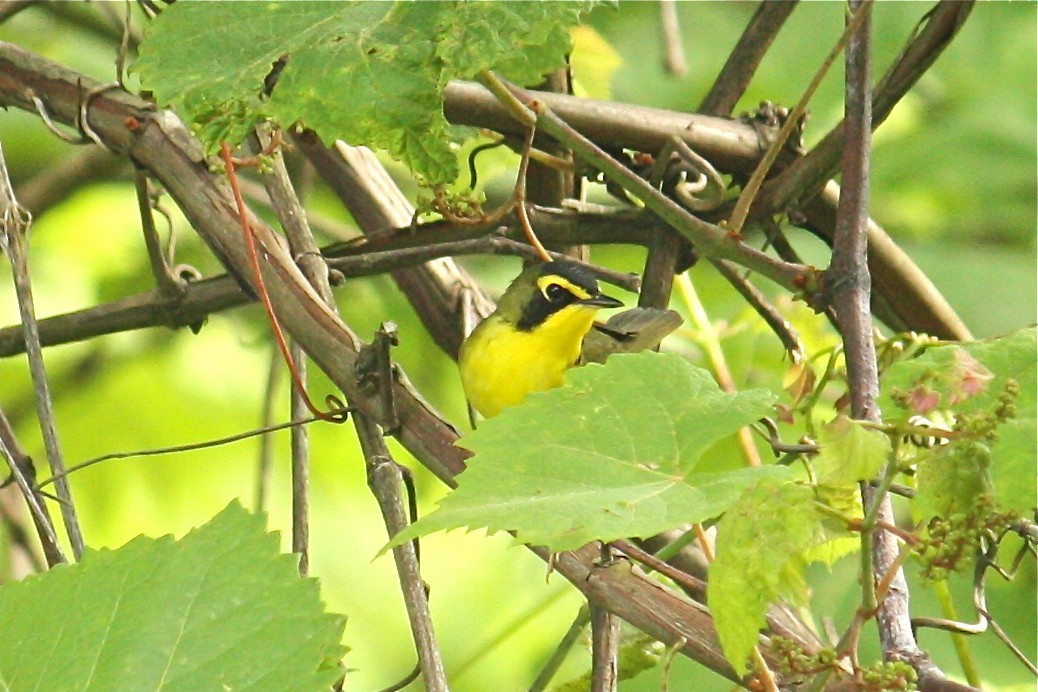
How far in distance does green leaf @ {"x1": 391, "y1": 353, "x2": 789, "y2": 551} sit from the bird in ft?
A: 3.28

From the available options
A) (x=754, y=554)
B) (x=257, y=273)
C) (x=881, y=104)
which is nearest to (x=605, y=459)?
(x=754, y=554)

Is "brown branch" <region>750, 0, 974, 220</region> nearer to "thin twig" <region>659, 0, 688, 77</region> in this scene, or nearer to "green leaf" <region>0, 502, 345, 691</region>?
"thin twig" <region>659, 0, 688, 77</region>

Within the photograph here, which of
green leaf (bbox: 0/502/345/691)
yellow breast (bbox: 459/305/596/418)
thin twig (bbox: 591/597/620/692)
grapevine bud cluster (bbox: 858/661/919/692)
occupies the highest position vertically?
yellow breast (bbox: 459/305/596/418)

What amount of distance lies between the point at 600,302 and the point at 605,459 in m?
1.37

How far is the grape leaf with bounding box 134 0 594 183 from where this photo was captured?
1.55m

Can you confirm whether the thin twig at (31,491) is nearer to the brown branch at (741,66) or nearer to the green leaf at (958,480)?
the green leaf at (958,480)

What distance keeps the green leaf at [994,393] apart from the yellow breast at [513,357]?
1417 mm

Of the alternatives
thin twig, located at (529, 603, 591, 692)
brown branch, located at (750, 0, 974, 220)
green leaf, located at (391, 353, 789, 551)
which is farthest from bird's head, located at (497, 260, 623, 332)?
green leaf, located at (391, 353, 789, 551)

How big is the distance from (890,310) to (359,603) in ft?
5.38

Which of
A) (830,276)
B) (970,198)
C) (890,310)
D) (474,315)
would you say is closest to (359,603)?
(474,315)

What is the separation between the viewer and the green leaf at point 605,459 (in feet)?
3.95

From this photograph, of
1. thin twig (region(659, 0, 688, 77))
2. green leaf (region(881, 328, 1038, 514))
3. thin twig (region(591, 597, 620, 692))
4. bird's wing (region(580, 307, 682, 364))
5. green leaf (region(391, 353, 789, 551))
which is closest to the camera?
green leaf (region(881, 328, 1038, 514))

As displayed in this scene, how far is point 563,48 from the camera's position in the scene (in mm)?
2139

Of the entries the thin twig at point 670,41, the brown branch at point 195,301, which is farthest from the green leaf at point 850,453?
the thin twig at point 670,41
